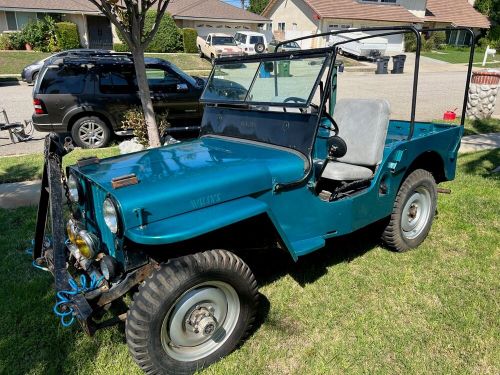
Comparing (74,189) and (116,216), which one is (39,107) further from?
(116,216)

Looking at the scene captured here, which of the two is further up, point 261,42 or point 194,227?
point 261,42

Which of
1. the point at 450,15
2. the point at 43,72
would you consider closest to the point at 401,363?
the point at 43,72

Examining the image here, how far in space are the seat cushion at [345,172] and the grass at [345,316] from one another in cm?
79

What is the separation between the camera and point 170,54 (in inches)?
992

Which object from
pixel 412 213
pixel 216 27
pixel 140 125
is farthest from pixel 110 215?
pixel 216 27

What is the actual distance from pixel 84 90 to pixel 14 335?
5759mm

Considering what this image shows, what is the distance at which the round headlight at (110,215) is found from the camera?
2.28 meters

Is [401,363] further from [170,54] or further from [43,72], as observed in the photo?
[170,54]

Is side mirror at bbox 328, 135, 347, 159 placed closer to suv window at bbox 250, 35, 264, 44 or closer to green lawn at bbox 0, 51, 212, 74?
green lawn at bbox 0, 51, 212, 74

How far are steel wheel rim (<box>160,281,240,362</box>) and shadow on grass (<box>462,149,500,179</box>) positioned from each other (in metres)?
4.58

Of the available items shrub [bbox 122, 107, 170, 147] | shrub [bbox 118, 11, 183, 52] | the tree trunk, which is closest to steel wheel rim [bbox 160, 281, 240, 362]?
the tree trunk

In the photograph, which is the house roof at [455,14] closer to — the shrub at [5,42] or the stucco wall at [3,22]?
the shrub at [5,42]

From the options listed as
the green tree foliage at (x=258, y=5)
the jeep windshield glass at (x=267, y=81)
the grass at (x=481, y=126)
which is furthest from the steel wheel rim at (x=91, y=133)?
the green tree foliage at (x=258, y=5)

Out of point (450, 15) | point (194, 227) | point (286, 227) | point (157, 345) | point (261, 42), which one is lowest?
point (157, 345)
